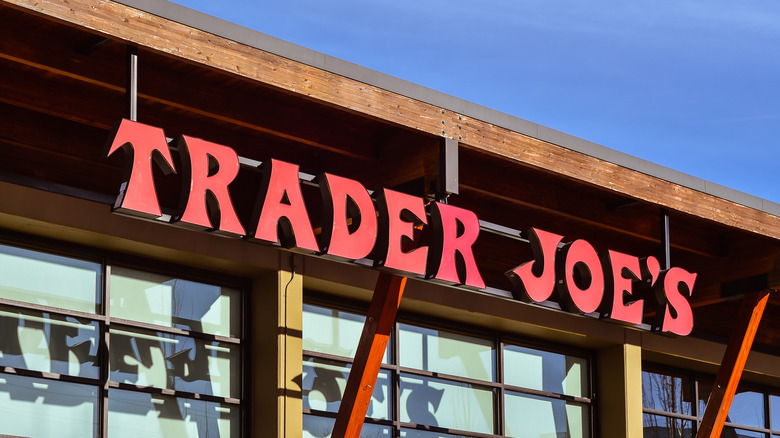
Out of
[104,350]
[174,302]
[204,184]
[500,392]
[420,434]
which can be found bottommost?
[420,434]

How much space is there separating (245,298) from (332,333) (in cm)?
124

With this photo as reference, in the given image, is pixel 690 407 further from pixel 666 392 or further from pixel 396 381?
pixel 396 381

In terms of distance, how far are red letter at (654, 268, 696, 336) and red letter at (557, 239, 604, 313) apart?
1018 mm

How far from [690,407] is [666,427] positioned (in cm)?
75

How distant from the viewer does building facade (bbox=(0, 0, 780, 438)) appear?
11345 millimetres

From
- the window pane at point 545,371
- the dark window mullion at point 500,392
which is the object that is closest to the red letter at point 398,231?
the dark window mullion at point 500,392

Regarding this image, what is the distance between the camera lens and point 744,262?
55.4ft

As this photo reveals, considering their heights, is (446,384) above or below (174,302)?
below

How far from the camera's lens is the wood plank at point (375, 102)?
1052cm

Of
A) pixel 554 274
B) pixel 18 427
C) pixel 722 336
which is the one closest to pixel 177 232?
pixel 18 427

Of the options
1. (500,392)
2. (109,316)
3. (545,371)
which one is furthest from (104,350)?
(545,371)

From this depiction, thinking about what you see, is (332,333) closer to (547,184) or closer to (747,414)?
(547,184)

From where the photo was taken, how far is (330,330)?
14711 millimetres

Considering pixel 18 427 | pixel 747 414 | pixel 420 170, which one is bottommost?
pixel 18 427
